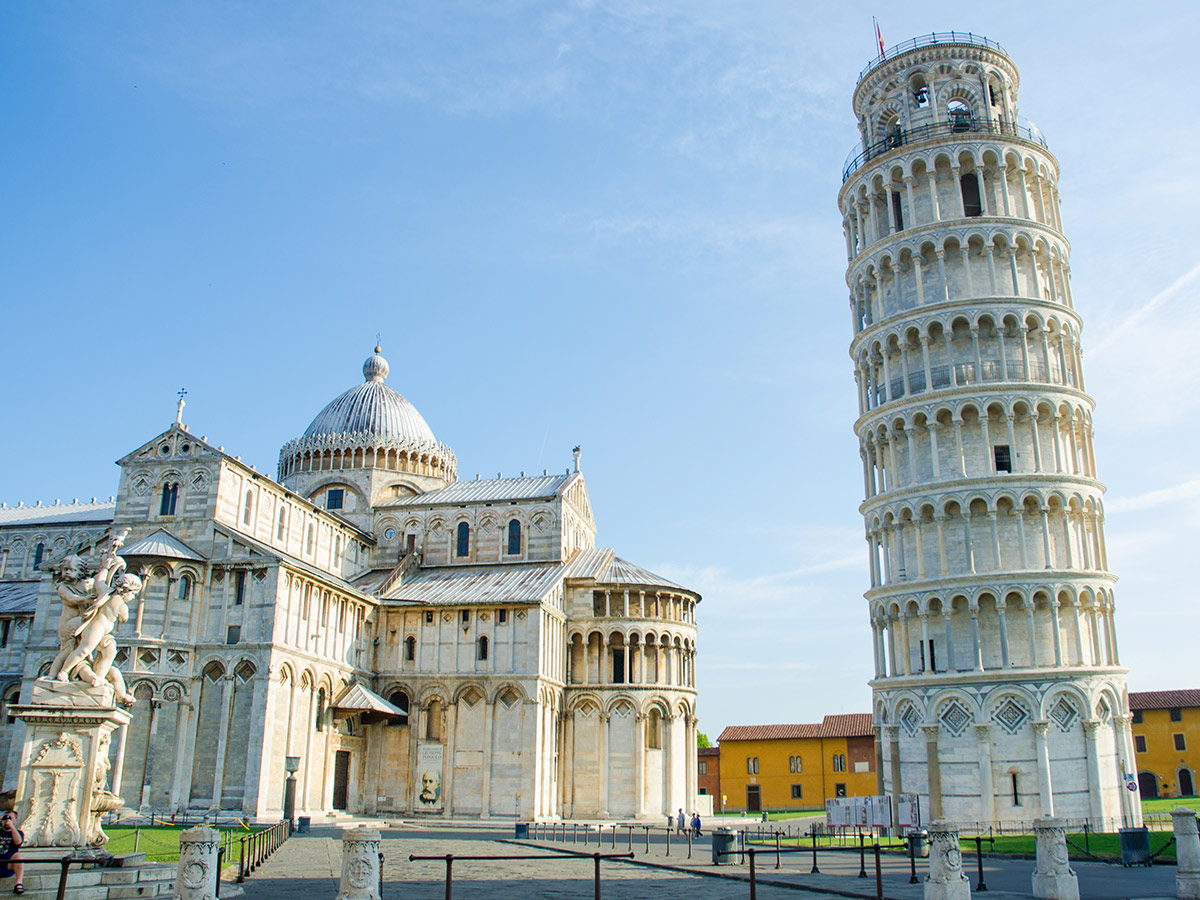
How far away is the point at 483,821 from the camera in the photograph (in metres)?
44.4

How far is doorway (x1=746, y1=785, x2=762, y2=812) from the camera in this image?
75.8 meters

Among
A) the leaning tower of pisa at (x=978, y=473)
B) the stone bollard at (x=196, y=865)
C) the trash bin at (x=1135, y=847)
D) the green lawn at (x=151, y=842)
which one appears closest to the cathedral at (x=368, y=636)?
the green lawn at (x=151, y=842)

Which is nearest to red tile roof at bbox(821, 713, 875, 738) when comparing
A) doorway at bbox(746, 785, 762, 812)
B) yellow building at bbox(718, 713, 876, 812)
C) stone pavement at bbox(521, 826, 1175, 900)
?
yellow building at bbox(718, 713, 876, 812)

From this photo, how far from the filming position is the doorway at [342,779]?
45.1 meters

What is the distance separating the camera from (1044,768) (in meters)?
35.8

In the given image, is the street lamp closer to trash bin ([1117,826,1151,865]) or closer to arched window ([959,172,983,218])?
trash bin ([1117,826,1151,865])

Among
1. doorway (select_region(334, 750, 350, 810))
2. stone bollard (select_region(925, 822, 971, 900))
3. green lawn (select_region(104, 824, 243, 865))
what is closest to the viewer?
stone bollard (select_region(925, 822, 971, 900))

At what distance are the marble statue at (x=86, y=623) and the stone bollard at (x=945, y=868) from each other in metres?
13.1

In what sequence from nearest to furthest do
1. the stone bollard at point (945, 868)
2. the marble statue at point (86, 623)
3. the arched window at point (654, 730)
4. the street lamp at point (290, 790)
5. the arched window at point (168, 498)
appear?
1. the stone bollard at point (945, 868)
2. the marble statue at point (86, 623)
3. the street lamp at point (290, 790)
4. the arched window at point (168, 498)
5. the arched window at point (654, 730)

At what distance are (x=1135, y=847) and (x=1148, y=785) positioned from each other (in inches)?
2324

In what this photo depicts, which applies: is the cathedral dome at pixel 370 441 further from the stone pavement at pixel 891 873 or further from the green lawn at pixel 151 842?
the stone pavement at pixel 891 873

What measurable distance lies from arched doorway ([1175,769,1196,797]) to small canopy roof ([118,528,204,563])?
70.7 meters

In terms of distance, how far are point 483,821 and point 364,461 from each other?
22536mm

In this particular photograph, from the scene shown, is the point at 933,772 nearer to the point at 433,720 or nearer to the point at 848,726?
the point at 433,720
